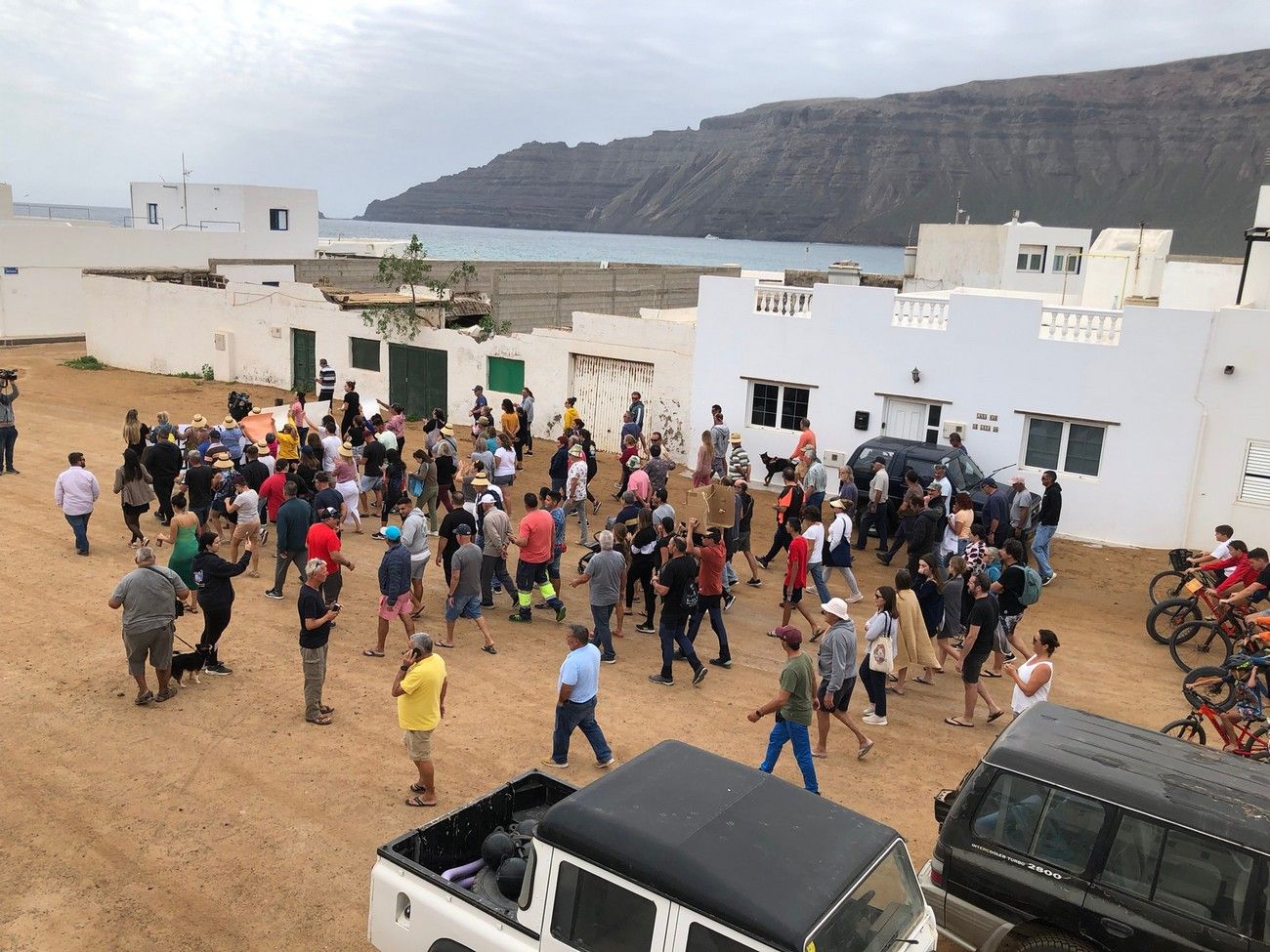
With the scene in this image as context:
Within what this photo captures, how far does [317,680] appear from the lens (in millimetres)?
9430

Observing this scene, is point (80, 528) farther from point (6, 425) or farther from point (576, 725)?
point (576, 725)

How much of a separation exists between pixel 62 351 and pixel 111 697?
101 feet

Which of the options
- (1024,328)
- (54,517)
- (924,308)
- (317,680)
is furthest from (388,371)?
(317,680)

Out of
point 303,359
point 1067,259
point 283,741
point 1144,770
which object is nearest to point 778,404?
point 283,741

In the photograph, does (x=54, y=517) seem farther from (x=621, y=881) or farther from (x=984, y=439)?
(x=984, y=439)

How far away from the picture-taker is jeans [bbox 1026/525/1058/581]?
15.3 meters

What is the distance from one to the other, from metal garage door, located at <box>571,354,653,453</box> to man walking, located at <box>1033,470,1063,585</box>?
9.28 meters

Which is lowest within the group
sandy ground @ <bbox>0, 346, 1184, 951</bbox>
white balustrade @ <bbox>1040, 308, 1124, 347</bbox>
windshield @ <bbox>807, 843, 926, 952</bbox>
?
sandy ground @ <bbox>0, 346, 1184, 951</bbox>

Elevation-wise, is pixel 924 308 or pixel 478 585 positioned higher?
Answer: pixel 924 308

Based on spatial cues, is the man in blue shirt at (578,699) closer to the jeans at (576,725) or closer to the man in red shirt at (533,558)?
the jeans at (576,725)

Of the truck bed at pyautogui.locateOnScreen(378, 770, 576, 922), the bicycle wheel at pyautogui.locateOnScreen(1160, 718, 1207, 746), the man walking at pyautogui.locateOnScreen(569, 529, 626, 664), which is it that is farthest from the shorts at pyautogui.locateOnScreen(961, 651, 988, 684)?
the truck bed at pyautogui.locateOnScreen(378, 770, 576, 922)

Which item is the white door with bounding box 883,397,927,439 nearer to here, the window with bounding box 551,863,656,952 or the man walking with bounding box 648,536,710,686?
the man walking with bounding box 648,536,710,686

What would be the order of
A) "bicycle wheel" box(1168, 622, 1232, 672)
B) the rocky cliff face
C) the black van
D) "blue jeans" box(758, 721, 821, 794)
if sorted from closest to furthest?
the black van
"blue jeans" box(758, 721, 821, 794)
"bicycle wheel" box(1168, 622, 1232, 672)
the rocky cliff face

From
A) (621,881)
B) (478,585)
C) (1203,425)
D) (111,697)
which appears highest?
(1203,425)
